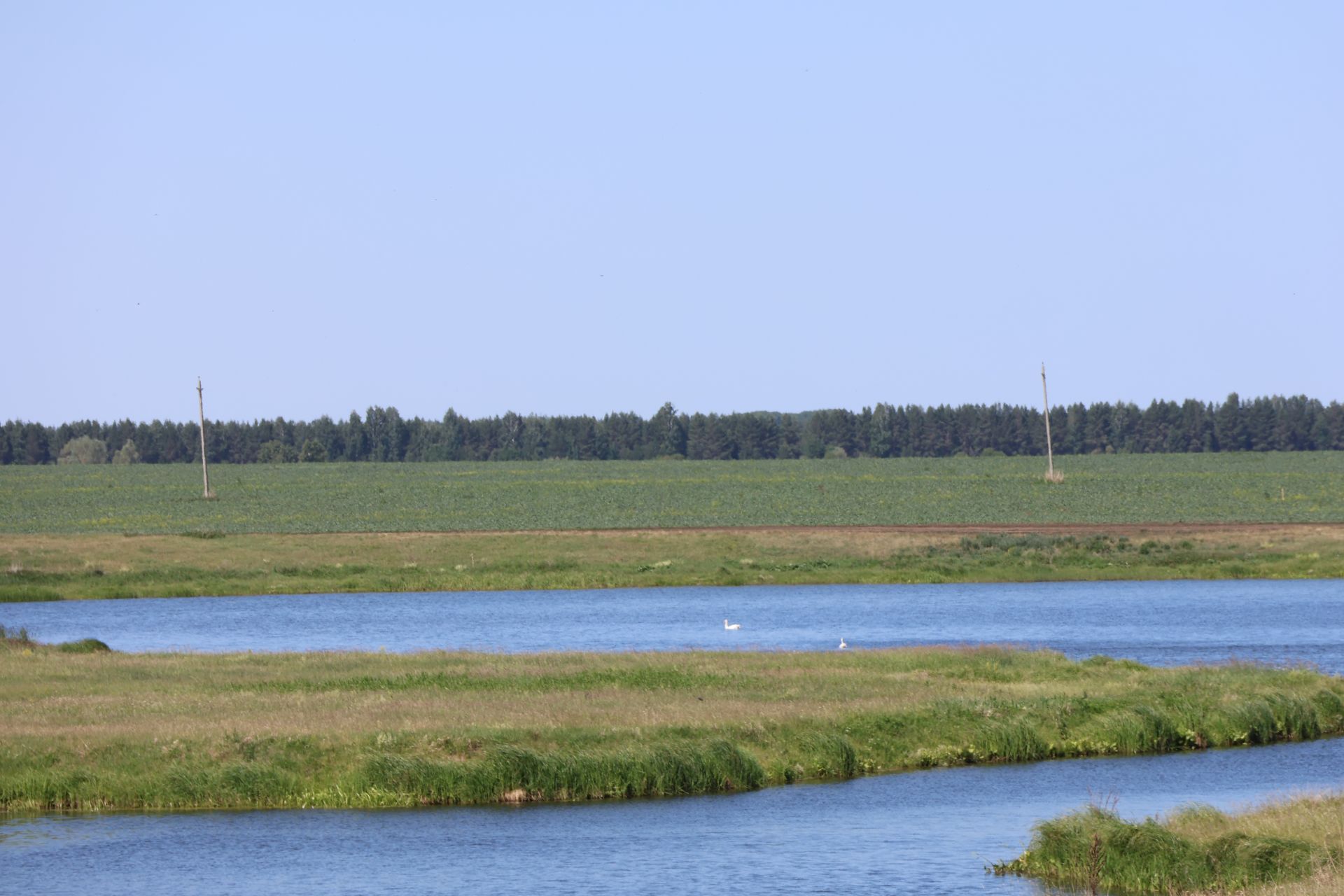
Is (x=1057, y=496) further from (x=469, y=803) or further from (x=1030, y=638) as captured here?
(x=469, y=803)

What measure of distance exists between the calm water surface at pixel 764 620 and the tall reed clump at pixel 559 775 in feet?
59.7

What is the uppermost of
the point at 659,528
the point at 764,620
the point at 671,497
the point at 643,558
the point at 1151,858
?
the point at 671,497

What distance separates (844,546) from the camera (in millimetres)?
87312

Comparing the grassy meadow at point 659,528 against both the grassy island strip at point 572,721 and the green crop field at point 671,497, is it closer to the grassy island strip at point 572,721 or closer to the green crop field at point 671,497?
the green crop field at point 671,497

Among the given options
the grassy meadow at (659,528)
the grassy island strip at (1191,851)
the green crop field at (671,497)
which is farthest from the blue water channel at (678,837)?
the green crop field at (671,497)

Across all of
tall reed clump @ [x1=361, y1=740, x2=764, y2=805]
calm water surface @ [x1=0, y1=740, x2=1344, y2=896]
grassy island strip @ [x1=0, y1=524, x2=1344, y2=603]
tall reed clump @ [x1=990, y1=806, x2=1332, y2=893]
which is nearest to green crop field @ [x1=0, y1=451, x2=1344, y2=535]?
grassy island strip @ [x1=0, y1=524, x2=1344, y2=603]

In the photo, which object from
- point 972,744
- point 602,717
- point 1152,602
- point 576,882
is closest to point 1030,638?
point 1152,602

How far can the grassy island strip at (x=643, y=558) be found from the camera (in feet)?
252

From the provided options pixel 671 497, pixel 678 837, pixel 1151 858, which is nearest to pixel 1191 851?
pixel 1151 858

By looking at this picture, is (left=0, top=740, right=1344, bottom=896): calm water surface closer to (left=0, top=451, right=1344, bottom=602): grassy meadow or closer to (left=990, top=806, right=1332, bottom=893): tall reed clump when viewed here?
(left=990, top=806, right=1332, bottom=893): tall reed clump

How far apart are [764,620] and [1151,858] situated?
38247 millimetres

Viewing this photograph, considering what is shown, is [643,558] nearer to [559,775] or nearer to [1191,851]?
[559,775]

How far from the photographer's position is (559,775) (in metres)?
28.4

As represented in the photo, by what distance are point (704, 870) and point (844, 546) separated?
64.9 meters
